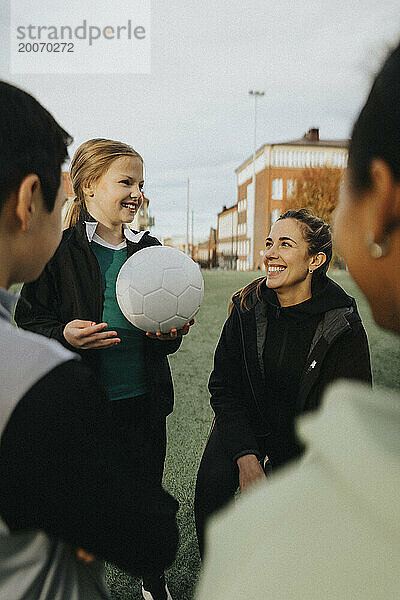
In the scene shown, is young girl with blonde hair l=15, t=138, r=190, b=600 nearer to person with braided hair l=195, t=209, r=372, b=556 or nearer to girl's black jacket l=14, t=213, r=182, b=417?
girl's black jacket l=14, t=213, r=182, b=417

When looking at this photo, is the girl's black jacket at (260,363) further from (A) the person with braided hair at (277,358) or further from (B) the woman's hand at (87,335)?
(B) the woman's hand at (87,335)

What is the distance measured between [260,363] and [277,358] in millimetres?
103

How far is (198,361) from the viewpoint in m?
7.77

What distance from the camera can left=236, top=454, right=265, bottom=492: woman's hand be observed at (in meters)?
2.41

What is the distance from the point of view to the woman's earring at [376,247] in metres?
0.63

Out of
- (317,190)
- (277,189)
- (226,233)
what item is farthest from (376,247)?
(226,233)

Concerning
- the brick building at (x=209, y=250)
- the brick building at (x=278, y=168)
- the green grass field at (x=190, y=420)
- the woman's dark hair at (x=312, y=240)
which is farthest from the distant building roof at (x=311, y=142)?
the woman's dark hair at (x=312, y=240)

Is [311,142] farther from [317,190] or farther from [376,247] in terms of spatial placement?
[376,247]

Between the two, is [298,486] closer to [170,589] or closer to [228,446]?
[228,446]

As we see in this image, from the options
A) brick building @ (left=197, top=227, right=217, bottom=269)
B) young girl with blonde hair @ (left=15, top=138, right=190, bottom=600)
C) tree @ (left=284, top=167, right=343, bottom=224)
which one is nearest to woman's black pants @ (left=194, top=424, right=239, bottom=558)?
young girl with blonde hair @ (left=15, top=138, right=190, bottom=600)

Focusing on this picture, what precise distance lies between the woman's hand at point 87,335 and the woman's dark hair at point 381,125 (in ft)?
5.58

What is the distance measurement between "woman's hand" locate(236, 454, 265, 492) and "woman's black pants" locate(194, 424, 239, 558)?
79 mm

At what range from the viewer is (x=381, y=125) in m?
0.60

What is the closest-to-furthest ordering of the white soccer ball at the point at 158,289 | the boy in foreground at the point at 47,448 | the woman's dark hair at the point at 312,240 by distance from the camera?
the boy in foreground at the point at 47,448 < the white soccer ball at the point at 158,289 < the woman's dark hair at the point at 312,240
